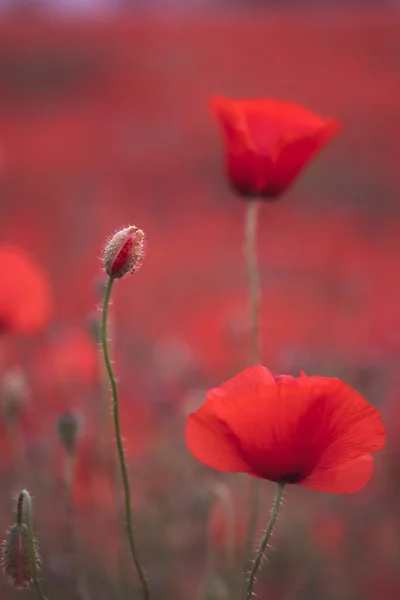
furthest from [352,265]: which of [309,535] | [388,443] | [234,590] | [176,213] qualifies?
[234,590]

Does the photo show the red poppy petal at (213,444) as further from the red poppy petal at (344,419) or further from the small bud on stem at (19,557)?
the small bud on stem at (19,557)

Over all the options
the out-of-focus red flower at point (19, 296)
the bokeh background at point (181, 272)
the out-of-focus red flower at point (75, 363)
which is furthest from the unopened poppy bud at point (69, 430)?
the out-of-focus red flower at point (75, 363)

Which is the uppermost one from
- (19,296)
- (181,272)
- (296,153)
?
Answer: (181,272)

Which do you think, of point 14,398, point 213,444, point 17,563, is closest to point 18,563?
point 17,563

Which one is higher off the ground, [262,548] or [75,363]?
[75,363]

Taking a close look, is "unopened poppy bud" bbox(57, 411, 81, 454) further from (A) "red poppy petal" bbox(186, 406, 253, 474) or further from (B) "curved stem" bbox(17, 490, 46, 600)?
(A) "red poppy petal" bbox(186, 406, 253, 474)

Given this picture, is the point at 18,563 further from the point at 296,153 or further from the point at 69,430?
the point at 296,153

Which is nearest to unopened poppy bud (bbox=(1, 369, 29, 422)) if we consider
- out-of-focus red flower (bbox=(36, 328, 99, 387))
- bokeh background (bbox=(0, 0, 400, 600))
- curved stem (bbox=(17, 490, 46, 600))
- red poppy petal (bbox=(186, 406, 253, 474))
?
bokeh background (bbox=(0, 0, 400, 600))
